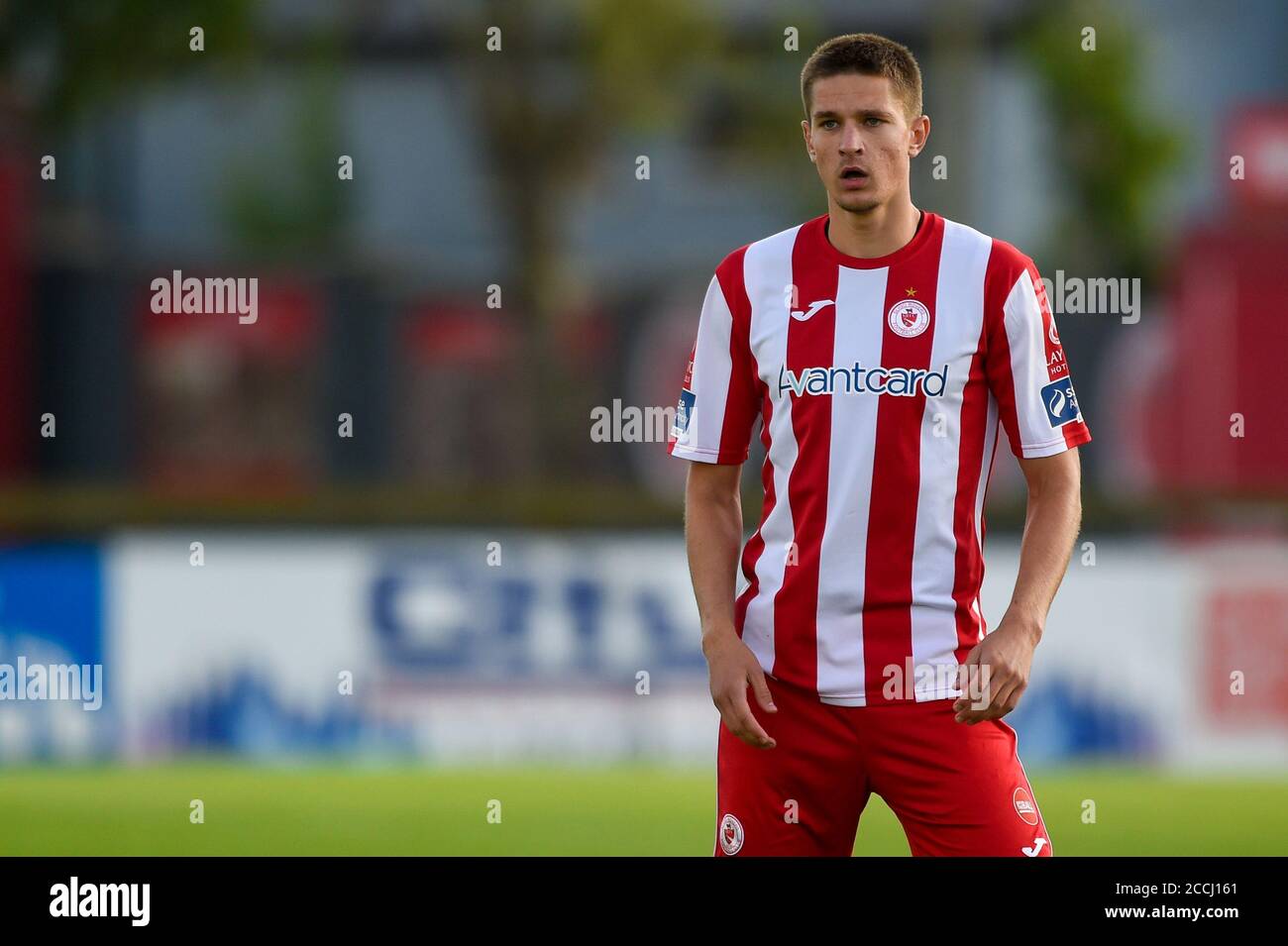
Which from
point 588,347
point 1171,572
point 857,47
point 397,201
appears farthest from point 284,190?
point 857,47

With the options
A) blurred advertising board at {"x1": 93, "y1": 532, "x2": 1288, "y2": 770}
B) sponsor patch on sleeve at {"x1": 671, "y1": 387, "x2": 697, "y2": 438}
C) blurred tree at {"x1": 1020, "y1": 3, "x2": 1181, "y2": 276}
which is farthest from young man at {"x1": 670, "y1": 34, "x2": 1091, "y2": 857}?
blurred tree at {"x1": 1020, "y1": 3, "x2": 1181, "y2": 276}

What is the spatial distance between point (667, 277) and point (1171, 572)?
14.6 metres

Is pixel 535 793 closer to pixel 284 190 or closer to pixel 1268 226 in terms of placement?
pixel 1268 226

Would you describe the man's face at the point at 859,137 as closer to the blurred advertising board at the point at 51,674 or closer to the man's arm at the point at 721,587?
the man's arm at the point at 721,587

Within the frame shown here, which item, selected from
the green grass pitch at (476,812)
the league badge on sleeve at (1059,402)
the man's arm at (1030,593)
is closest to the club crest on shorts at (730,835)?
the man's arm at (1030,593)

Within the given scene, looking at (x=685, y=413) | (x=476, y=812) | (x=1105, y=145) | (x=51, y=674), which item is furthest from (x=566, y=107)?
(x=685, y=413)

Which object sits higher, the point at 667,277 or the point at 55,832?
the point at 667,277

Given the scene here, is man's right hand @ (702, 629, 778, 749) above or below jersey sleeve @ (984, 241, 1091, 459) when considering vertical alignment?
below

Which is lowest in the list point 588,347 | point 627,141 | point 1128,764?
point 1128,764

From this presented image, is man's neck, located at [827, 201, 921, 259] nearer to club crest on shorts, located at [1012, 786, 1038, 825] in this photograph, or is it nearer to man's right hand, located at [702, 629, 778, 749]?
man's right hand, located at [702, 629, 778, 749]

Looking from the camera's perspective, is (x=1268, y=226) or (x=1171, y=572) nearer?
(x=1171, y=572)

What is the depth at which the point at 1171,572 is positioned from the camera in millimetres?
9172

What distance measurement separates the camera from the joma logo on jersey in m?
3.30

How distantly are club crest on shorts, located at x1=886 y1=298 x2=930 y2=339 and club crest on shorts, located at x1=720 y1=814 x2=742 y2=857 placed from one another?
2.99ft
